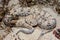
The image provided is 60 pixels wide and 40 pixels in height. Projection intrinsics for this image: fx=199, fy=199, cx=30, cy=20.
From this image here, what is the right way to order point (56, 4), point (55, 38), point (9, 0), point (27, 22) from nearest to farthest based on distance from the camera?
point (55, 38) → point (27, 22) → point (56, 4) → point (9, 0)

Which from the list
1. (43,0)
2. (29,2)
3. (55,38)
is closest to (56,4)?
(43,0)

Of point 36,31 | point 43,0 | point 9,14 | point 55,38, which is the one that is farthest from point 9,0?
point 55,38

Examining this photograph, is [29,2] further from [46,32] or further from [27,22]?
[46,32]

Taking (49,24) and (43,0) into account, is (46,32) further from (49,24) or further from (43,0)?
(43,0)

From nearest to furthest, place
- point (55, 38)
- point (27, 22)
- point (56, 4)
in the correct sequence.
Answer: point (55, 38) → point (27, 22) → point (56, 4)

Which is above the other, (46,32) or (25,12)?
(25,12)

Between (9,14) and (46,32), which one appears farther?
(9,14)

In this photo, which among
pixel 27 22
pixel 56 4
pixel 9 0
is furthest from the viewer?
pixel 9 0

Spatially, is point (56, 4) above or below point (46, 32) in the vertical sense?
above

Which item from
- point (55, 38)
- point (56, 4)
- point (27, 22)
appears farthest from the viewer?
point (56, 4)
